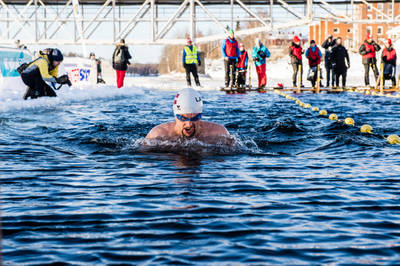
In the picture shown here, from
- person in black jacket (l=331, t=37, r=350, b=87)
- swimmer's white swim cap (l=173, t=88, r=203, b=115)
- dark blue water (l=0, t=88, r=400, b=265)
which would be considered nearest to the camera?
dark blue water (l=0, t=88, r=400, b=265)

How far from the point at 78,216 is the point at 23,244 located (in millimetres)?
764

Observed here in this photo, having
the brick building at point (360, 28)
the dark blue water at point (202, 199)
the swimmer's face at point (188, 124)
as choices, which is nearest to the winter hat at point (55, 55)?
the dark blue water at point (202, 199)

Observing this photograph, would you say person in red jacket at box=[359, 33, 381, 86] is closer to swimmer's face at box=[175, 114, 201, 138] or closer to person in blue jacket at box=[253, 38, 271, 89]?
person in blue jacket at box=[253, 38, 271, 89]

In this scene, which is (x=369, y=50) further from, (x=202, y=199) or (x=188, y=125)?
(x=202, y=199)

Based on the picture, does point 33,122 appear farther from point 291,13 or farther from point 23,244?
point 291,13

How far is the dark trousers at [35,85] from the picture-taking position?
1518 centimetres

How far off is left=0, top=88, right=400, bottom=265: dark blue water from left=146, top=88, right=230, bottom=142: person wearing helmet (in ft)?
0.95

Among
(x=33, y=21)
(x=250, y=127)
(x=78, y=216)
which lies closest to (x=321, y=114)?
(x=250, y=127)

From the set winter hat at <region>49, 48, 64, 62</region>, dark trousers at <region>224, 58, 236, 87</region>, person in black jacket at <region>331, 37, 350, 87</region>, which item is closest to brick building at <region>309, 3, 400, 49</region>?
person in black jacket at <region>331, 37, 350, 87</region>

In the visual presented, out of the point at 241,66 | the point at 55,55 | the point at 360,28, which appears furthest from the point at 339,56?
the point at 360,28

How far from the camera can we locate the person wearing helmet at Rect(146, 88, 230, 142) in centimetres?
812

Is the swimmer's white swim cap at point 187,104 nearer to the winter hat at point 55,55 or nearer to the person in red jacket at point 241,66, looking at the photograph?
the winter hat at point 55,55

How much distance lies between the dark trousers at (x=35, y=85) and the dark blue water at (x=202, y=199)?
444cm

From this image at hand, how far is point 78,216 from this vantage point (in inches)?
194
